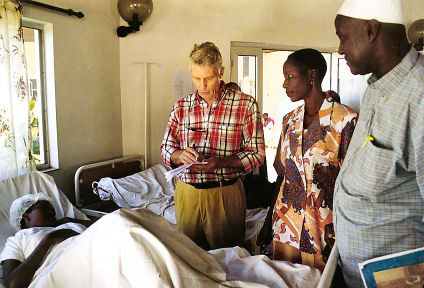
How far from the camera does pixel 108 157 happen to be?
4.07 meters

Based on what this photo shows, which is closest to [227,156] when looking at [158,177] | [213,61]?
[213,61]

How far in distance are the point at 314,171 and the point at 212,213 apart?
2.05 ft

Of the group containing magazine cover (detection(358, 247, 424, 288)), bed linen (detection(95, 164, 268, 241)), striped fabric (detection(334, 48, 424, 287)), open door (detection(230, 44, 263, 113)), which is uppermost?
open door (detection(230, 44, 263, 113))

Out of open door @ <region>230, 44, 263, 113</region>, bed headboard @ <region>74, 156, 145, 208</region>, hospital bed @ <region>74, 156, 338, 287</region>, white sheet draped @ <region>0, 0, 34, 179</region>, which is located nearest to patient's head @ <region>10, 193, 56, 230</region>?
white sheet draped @ <region>0, 0, 34, 179</region>

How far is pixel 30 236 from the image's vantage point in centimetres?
208

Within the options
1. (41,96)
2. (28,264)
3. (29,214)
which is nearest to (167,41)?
(41,96)

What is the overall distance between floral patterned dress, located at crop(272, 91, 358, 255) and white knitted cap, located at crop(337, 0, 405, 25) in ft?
1.64

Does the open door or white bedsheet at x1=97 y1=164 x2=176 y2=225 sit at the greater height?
the open door

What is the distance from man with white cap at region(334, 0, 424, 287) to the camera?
102cm

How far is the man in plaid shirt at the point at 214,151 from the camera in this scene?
1.91 m

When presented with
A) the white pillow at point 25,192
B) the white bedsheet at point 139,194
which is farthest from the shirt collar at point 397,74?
the white pillow at point 25,192

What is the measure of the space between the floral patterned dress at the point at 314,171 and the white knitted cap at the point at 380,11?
50cm

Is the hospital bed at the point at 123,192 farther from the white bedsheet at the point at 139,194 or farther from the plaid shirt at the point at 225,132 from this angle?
the plaid shirt at the point at 225,132

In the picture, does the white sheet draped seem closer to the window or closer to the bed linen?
the window
